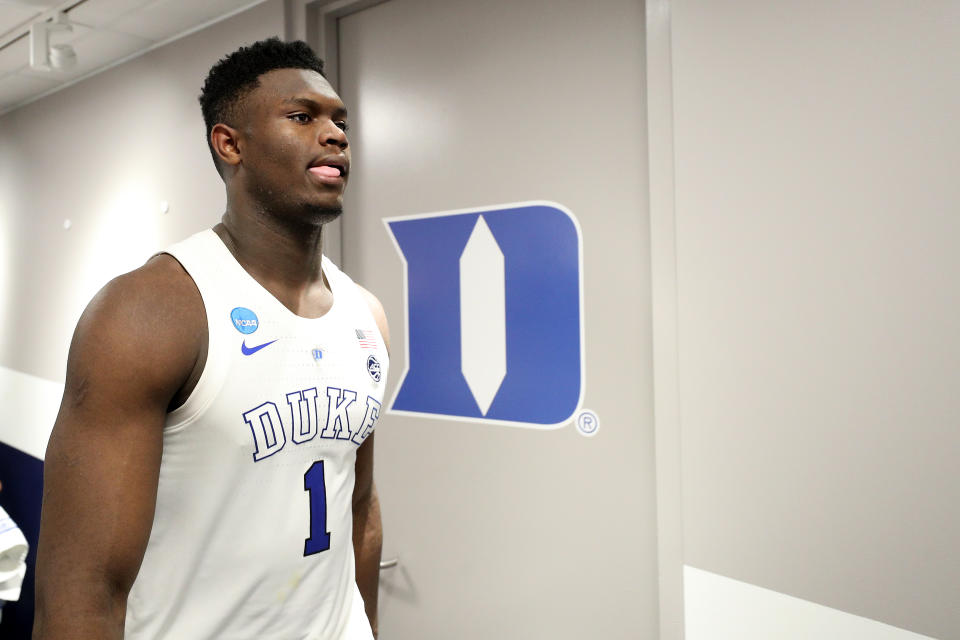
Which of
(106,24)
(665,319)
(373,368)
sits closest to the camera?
(373,368)

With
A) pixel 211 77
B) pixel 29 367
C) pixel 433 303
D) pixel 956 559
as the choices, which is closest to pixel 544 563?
pixel 433 303

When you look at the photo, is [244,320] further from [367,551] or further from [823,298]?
[823,298]

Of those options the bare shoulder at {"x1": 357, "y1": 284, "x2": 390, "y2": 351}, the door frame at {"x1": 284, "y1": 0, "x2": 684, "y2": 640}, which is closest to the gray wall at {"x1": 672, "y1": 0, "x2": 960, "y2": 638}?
the door frame at {"x1": 284, "y1": 0, "x2": 684, "y2": 640}

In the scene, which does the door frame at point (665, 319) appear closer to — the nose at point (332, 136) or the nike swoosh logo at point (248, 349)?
the nose at point (332, 136)

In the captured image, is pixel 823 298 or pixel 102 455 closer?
Answer: pixel 102 455

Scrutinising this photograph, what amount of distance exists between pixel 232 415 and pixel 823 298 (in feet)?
3.20

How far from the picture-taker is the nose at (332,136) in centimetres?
103

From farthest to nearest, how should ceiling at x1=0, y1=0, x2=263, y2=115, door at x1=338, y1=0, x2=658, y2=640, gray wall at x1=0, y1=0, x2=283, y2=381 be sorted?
gray wall at x1=0, y1=0, x2=283, y2=381 → ceiling at x1=0, y1=0, x2=263, y2=115 → door at x1=338, y1=0, x2=658, y2=640


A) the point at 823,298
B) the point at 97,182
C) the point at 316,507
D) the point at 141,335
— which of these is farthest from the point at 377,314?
the point at 97,182

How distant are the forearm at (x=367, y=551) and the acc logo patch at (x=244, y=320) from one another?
0.46m

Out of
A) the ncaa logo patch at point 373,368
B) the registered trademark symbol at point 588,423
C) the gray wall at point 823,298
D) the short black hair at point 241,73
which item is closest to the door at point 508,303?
the registered trademark symbol at point 588,423

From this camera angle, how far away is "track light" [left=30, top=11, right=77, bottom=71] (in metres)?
2.30

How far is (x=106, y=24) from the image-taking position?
2445 millimetres

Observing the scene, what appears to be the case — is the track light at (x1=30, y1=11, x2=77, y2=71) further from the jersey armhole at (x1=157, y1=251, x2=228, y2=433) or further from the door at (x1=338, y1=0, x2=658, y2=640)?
the jersey armhole at (x1=157, y1=251, x2=228, y2=433)
